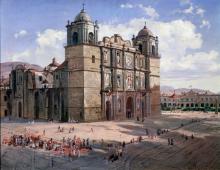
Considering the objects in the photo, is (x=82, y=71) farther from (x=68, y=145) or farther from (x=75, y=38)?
(x=68, y=145)

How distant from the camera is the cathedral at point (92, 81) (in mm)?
20188

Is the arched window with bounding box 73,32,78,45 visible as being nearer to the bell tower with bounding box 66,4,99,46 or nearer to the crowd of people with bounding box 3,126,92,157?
the bell tower with bounding box 66,4,99,46

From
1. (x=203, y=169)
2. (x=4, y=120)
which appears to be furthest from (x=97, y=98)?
(x=203, y=169)

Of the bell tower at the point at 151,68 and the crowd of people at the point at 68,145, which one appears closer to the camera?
the crowd of people at the point at 68,145

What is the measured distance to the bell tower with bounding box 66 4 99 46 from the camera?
2011 cm

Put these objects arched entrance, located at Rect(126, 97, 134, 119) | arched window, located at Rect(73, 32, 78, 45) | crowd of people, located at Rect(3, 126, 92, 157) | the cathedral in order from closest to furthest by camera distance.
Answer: crowd of people, located at Rect(3, 126, 92, 157) < the cathedral < arched window, located at Rect(73, 32, 78, 45) < arched entrance, located at Rect(126, 97, 134, 119)

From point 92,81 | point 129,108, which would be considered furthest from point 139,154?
point 129,108

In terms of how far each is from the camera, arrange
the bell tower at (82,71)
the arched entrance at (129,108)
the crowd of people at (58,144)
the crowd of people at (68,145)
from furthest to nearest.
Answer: the arched entrance at (129,108) < the bell tower at (82,71) < the crowd of people at (58,144) < the crowd of people at (68,145)

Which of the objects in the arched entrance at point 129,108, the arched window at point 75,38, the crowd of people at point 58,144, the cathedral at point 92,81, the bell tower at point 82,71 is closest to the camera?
the crowd of people at point 58,144

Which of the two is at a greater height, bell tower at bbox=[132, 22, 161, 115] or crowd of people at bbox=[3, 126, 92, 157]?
bell tower at bbox=[132, 22, 161, 115]

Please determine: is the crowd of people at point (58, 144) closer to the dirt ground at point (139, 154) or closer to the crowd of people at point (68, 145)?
the crowd of people at point (68, 145)

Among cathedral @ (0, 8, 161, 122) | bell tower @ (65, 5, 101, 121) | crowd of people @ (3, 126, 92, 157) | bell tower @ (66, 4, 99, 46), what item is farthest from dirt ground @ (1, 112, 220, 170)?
bell tower @ (66, 4, 99, 46)

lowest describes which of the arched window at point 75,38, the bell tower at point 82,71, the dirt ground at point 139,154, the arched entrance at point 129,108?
the dirt ground at point 139,154

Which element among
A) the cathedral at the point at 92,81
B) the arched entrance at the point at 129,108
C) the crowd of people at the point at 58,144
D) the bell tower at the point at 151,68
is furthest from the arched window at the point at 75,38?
the crowd of people at the point at 58,144
